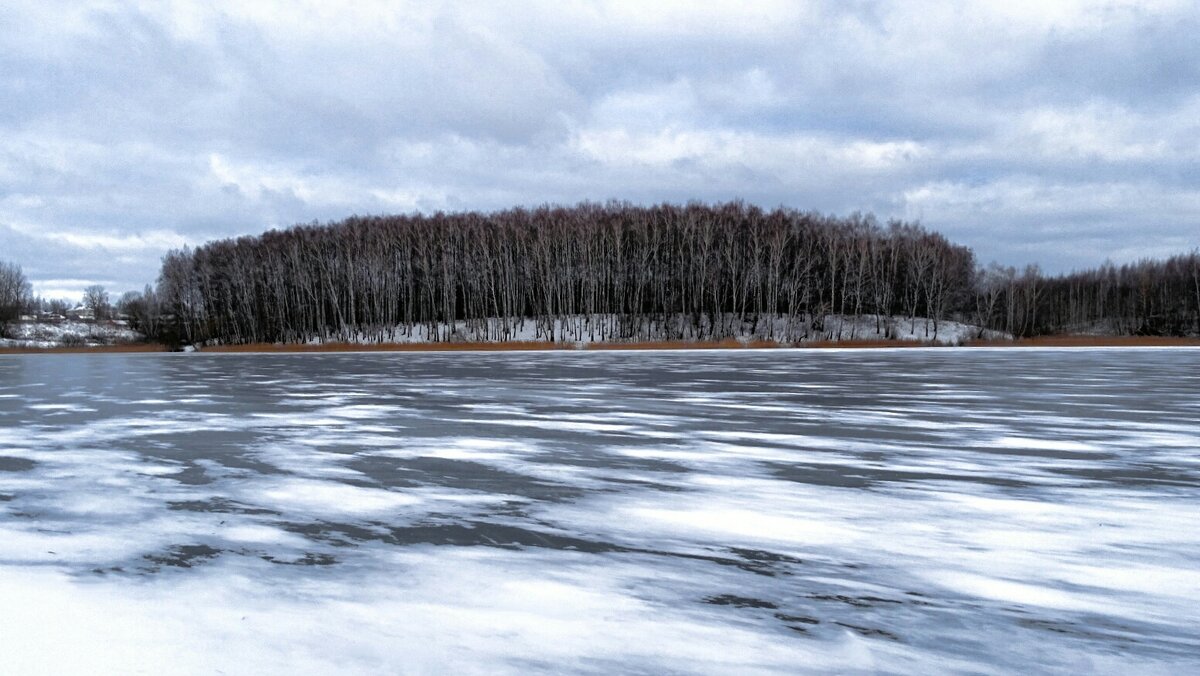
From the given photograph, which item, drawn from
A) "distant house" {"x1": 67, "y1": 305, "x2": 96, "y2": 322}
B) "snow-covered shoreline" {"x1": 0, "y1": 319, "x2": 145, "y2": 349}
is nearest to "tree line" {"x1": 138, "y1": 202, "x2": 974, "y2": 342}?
"snow-covered shoreline" {"x1": 0, "y1": 319, "x2": 145, "y2": 349}

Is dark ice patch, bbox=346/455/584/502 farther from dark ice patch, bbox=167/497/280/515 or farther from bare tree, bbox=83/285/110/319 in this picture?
bare tree, bbox=83/285/110/319

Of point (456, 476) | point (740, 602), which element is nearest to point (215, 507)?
point (456, 476)

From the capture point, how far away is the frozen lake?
270 cm

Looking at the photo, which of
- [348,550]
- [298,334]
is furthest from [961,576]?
[298,334]

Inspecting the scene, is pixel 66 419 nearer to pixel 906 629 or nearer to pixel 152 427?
Result: pixel 152 427

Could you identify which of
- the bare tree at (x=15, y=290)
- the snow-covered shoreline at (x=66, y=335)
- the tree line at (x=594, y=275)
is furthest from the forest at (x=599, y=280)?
the bare tree at (x=15, y=290)

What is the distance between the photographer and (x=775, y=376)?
1697 cm

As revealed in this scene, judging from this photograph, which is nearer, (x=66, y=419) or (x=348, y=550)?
(x=348, y=550)

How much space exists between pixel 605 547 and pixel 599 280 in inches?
2129

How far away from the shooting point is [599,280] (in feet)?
189

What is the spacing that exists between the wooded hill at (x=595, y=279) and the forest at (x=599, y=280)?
0.58 ft

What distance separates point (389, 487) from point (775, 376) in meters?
12.8

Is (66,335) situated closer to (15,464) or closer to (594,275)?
(594,275)

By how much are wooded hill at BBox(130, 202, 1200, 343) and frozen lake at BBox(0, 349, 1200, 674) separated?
42996 mm
